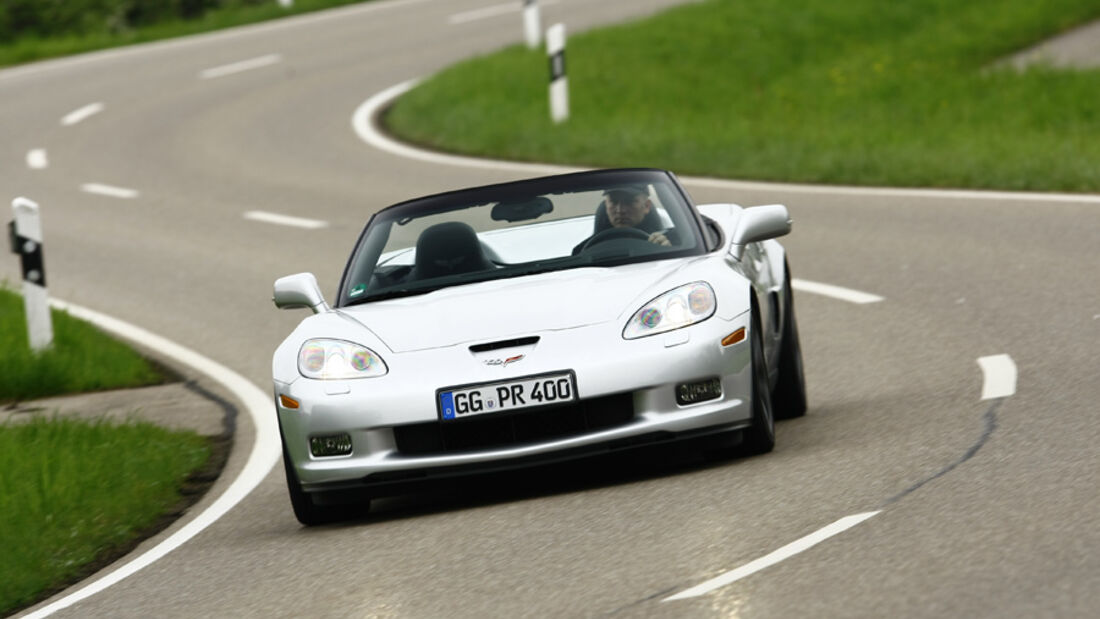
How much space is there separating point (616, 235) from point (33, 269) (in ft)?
15.7

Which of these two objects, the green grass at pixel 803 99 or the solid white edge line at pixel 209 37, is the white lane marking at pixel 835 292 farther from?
the solid white edge line at pixel 209 37

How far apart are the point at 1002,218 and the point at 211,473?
22.7 ft

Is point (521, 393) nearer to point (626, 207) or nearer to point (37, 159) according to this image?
point (626, 207)

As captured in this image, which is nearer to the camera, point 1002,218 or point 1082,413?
point 1082,413

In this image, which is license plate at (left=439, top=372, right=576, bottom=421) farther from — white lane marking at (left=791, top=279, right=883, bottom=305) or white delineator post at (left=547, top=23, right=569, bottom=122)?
white delineator post at (left=547, top=23, right=569, bottom=122)

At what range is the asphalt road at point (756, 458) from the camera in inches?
215

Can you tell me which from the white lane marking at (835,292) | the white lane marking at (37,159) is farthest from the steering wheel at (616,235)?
the white lane marking at (37,159)

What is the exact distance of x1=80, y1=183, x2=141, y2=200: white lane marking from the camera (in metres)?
19.8

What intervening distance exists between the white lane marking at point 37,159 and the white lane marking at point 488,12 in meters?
9.80

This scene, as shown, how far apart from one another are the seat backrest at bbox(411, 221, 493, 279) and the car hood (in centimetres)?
29

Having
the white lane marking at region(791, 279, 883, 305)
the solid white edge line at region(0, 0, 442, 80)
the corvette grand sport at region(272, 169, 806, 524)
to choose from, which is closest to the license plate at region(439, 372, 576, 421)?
the corvette grand sport at region(272, 169, 806, 524)

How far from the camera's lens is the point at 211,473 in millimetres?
9000

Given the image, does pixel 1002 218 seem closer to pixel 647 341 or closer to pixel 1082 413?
pixel 1082 413

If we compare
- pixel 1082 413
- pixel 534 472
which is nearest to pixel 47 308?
pixel 534 472
